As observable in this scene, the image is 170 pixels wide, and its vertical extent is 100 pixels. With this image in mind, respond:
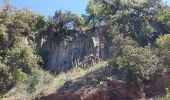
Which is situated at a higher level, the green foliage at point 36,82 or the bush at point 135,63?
the bush at point 135,63

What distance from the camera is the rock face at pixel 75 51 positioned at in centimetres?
3719

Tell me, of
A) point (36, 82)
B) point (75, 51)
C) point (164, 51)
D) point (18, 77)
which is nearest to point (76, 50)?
point (75, 51)

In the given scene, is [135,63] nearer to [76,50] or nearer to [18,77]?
[18,77]

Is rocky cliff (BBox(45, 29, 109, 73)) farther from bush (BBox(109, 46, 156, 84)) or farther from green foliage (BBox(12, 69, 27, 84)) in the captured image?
bush (BBox(109, 46, 156, 84))

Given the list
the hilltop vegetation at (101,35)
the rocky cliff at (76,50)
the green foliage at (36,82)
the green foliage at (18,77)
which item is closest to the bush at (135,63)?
the hilltop vegetation at (101,35)

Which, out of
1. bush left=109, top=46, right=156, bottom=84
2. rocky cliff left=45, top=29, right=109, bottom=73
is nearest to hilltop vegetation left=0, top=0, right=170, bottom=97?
bush left=109, top=46, right=156, bottom=84

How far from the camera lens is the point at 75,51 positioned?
39469mm

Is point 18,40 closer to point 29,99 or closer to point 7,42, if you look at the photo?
point 7,42

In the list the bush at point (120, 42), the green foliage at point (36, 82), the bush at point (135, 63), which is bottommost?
the green foliage at point (36, 82)

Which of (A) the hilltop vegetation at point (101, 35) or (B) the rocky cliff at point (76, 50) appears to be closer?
(A) the hilltop vegetation at point (101, 35)

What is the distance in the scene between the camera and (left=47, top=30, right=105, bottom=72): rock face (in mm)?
37188

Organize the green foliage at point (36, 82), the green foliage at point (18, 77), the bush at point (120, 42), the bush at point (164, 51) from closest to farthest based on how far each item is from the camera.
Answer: the bush at point (164, 51) → the green foliage at point (36, 82) → the bush at point (120, 42) → the green foliage at point (18, 77)

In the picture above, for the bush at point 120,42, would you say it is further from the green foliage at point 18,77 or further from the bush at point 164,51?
the green foliage at point 18,77

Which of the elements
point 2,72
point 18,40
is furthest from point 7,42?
point 2,72
